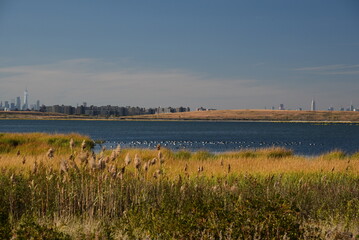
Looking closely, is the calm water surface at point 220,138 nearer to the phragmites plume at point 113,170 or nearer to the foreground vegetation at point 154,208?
the foreground vegetation at point 154,208

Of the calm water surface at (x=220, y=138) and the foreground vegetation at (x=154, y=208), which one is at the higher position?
the foreground vegetation at (x=154, y=208)

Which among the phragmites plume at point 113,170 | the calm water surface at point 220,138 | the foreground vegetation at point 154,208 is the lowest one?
the calm water surface at point 220,138

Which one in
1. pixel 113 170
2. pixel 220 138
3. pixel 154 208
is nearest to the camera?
pixel 154 208

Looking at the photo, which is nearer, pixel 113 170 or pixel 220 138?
pixel 113 170

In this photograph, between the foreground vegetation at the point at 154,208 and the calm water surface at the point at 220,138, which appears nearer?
the foreground vegetation at the point at 154,208

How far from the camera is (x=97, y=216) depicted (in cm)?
898

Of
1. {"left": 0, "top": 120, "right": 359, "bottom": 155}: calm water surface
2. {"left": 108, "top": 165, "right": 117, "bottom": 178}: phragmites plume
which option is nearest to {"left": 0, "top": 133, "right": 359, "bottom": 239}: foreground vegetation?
{"left": 108, "top": 165, "right": 117, "bottom": 178}: phragmites plume

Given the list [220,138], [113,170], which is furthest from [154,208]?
[220,138]

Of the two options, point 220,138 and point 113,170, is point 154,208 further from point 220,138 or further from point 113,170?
point 220,138

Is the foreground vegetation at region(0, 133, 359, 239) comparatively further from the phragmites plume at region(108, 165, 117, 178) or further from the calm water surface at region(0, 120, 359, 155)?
Result: the calm water surface at region(0, 120, 359, 155)

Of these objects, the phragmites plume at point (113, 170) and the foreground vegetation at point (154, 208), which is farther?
the phragmites plume at point (113, 170)

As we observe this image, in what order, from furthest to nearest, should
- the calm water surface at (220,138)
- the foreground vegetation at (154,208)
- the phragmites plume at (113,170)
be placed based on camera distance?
the calm water surface at (220,138), the phragmites plume at (113,170), the foreground vegetation at (154,208)

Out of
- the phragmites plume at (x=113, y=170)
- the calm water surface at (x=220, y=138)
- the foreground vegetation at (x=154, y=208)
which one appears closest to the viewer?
the foreground vegetation at (x=154, y=208)

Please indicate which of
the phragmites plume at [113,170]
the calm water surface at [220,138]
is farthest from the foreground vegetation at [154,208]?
the calm water surface at [220,138]
